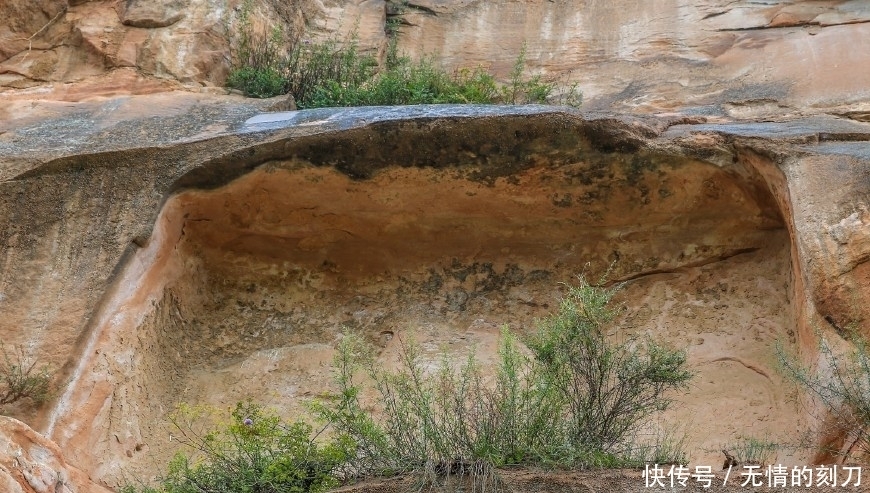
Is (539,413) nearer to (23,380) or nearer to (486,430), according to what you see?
(486,430)

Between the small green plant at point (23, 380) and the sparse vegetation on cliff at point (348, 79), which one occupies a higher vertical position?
the sparse vegetation on cliff at point (348, 79)

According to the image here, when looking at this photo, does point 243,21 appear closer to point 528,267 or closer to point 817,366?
point 528,267

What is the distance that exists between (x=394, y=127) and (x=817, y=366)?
242cm

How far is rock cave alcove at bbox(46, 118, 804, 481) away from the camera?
6.02 meters

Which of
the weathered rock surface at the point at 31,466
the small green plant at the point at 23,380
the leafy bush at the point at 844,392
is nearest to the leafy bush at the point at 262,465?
the weathered rock surface at the point at 31,466

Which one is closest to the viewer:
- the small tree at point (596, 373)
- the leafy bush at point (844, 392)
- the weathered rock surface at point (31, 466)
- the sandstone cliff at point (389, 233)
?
the weathered rock surface at point (31, 466)

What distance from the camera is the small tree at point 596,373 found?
16.1 feet

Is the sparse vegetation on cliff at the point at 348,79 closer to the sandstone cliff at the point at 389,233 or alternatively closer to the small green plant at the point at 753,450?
the sandstone cliff at the point at 389,233

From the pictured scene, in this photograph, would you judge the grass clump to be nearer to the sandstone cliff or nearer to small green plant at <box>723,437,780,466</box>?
small green plant at <box>723,437,780,466</box>

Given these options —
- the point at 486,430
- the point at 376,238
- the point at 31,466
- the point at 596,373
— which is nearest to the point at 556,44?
the point at 376,238

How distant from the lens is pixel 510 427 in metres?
4.71

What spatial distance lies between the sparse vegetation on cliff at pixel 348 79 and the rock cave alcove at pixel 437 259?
3.74 ft

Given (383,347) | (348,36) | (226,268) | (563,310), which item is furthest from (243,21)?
(563,310)

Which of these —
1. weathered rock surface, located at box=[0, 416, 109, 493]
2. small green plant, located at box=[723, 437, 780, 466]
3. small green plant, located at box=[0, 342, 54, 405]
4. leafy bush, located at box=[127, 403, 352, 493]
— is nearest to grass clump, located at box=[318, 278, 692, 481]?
leafy bush, located at box=[127, 403, 352, 493]
